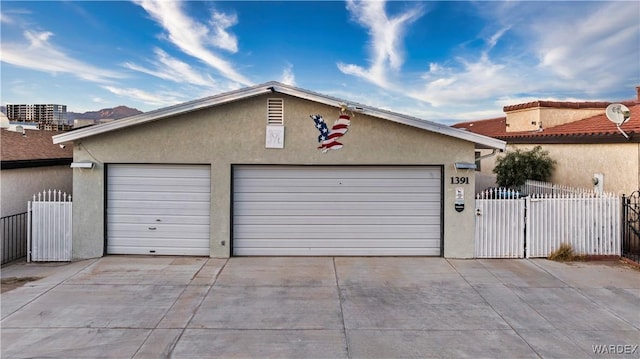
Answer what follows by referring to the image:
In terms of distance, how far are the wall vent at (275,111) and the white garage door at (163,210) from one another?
197 cm

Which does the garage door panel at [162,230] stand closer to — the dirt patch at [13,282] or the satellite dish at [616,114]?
the dirt patch at [13,282]

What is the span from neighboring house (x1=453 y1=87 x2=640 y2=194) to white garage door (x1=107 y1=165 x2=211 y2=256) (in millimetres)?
10051

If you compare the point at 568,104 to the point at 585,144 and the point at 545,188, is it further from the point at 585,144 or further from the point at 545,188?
the point at 545,188

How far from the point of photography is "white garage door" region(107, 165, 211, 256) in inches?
368

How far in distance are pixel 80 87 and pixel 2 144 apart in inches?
295

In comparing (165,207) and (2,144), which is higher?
(2,144)

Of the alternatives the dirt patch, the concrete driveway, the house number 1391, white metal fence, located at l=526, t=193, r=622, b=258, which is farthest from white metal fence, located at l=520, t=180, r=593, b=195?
the dirt patch

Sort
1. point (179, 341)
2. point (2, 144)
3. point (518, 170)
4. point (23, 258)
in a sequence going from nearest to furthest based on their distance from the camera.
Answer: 1. point (179, 341)
2. point (23, 258)
3. point (2, 144)
4. point (518, 170)

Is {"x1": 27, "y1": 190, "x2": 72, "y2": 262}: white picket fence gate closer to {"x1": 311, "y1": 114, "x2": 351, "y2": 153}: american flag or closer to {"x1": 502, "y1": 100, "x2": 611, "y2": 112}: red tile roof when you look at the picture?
{"x1": 311, "y1": 114, "x2": 351, "y2": 153}: american flag

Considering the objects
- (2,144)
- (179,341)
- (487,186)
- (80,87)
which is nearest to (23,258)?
(2,144)

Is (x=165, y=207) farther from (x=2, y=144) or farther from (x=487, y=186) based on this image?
(x=487, y=186)

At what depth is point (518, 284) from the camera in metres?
7.46

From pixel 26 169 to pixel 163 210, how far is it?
12.3 ft

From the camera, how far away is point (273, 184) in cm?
949
